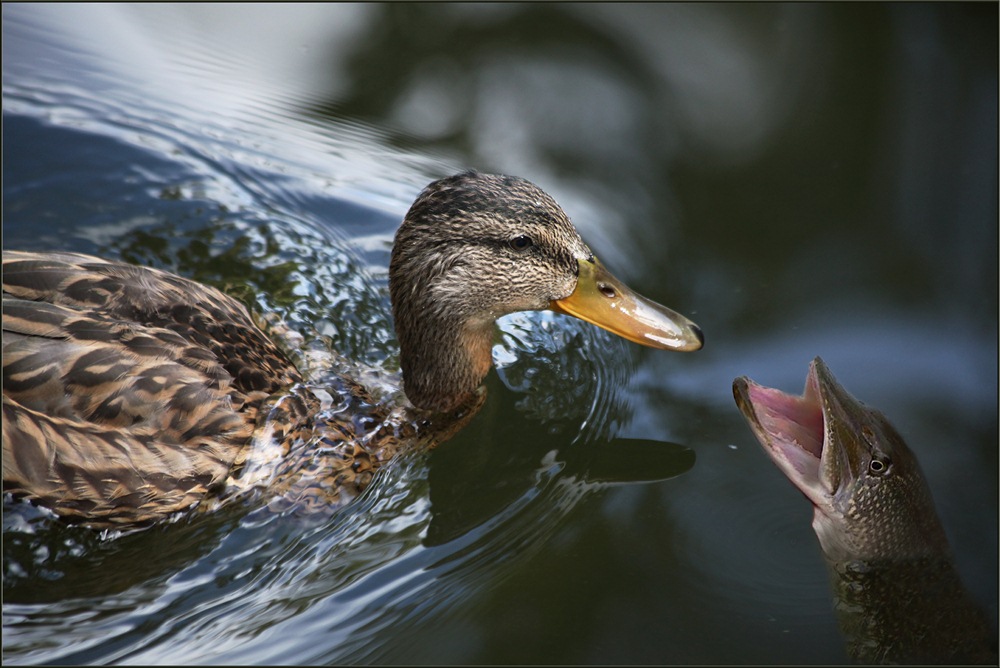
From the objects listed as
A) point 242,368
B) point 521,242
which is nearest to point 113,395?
point 242,368

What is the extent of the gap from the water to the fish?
5.5 inches

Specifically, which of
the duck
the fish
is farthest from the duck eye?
the fish

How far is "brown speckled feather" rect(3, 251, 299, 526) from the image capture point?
3883mm

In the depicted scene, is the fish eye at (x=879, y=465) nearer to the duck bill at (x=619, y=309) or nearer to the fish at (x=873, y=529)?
the fish at (x=873, y=529)

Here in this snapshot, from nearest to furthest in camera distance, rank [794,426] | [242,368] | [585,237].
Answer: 1. [794,426]
2. [242,368]
3. [585,237]

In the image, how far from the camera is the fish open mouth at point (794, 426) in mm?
3951

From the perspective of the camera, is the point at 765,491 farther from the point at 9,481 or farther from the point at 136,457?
the point at 9,481

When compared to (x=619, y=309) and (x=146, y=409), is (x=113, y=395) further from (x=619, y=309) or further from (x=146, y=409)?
(x=619, y=309)

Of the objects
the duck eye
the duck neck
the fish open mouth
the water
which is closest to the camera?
the water

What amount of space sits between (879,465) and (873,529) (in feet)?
0.86

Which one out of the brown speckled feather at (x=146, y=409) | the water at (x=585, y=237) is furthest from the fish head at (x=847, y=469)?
the brown speckled feather at (x=146, y=409)

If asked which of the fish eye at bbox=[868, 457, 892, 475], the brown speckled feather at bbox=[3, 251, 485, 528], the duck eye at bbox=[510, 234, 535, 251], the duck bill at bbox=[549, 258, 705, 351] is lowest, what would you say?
the brown speckled feather at bbox=[3, 251, 485, 528]

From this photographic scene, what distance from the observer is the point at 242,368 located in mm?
4215

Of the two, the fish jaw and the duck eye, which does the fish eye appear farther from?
the duck eye
